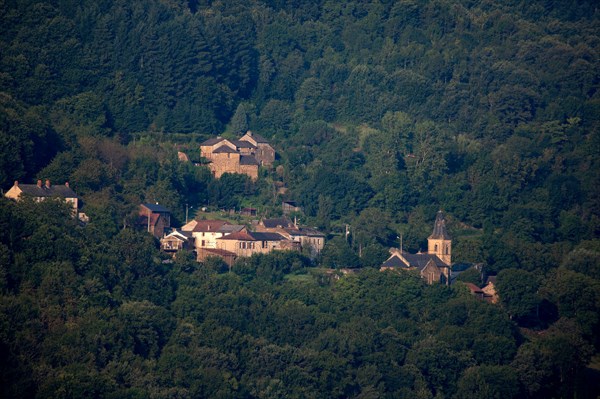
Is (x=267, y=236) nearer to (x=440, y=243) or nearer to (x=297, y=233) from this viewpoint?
(x=297, y=233)

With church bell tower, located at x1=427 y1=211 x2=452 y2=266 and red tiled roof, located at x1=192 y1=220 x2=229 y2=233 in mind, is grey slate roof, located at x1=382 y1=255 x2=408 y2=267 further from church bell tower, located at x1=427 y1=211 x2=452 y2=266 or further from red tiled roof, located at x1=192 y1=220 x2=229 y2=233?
red tiled roof, located at x1=192 y1=220 x2=229 y2=233

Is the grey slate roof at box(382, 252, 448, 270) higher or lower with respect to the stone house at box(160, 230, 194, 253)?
lower

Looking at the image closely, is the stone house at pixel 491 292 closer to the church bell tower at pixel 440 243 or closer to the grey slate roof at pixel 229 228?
the church bell tower at pixel 440 243

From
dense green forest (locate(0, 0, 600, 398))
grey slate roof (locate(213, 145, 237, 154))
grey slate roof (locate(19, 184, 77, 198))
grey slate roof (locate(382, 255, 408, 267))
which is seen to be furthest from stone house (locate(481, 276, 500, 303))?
grey slate roof (locate(19, 184, 77, 198))

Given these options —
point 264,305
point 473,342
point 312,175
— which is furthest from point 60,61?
point 473,342

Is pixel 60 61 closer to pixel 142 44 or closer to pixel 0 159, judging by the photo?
pixel 142 44

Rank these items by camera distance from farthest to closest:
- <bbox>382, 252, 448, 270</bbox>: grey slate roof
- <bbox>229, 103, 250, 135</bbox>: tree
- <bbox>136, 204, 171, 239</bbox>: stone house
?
<bbox>229, 103, 250, 135</bbox>: tree < <bbox>382, 252, 448, 270</bbox>: grey slate roof < <bbox>136, 204, 171, 239</bbox>: stone house
